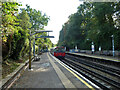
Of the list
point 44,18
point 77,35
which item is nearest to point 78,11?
point 77,35

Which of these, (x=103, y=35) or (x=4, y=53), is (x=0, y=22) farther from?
(x=103, y=35)

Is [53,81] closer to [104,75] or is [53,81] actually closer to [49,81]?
[49,81]

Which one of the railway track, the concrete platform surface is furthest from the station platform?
the railway track

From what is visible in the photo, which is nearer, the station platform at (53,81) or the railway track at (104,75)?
the station platform at (53,81)

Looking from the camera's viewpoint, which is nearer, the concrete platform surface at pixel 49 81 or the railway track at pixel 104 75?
the concrete platform surface at pixel 49 81

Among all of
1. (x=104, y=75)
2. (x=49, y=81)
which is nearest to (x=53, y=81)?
(x=49, y=81)

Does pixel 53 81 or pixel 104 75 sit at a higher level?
pixel 53 81

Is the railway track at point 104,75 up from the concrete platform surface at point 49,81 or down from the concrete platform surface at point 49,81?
down

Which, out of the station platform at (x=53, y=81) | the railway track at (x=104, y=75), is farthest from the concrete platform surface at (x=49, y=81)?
the railway track at (x=104, y=75)

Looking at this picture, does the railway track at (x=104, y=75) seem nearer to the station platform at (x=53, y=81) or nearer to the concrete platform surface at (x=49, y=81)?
the station platform at (x=53, y=81)

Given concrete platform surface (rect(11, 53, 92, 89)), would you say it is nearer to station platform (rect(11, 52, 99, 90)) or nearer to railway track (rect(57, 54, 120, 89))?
station platform (rect(11, 52, 99, 90))

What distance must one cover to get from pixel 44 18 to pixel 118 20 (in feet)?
65.9

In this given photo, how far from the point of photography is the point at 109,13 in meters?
23.1

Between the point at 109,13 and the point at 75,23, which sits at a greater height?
the point at 75,23
